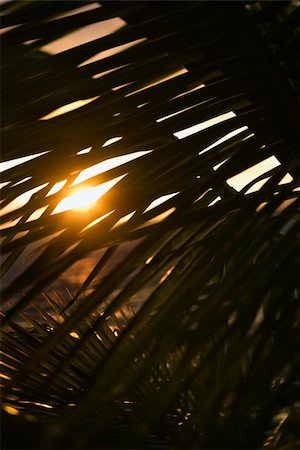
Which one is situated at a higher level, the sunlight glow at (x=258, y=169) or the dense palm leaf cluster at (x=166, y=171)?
the sunlight glow at (x=258, y=169)

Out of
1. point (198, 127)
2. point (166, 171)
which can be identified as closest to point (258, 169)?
point (198, 127)

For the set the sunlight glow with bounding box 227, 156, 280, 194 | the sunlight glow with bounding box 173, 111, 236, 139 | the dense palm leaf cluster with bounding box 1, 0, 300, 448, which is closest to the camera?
the dense palm leaf cluster with bounding box 1, 0, 300, 448

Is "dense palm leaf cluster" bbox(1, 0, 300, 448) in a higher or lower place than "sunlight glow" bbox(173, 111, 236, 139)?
lower

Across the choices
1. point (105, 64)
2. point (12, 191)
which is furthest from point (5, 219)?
point (105, 64)

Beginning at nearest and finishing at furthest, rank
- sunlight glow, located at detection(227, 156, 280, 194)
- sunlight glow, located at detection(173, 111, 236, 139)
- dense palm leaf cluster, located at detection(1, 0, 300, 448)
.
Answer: dense palm leaf cluster, located at detection(1, 0, 300, 448) → sunlight glow, located at detection(173, 111, 236, 139) → sunlight glow, located at detection(227, 156, 280, 194)

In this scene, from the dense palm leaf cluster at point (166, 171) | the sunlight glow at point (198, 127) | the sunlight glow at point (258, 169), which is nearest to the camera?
the dense palm leaf cluster at point (166, 171)

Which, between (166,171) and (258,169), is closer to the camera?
(166,171)

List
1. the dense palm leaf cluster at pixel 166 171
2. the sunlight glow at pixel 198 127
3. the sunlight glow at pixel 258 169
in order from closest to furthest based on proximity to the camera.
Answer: the dense palm leaf cluster at pixel 166 171 → the sunlight glow at pixel 198 127 → the sunlight glow at pixel 258 169

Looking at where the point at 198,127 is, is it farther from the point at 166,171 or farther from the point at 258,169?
the point at 166,171

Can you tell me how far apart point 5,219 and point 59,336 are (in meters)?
0.15

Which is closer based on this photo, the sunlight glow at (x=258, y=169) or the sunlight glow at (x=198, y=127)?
the sunlight glow at (x=198, y=127)

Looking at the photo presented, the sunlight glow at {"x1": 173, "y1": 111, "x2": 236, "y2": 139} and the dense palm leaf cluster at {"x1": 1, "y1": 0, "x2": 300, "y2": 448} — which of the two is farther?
the sunlight glow at {"x1": 173, "y1": 111, "x2": 236, "y2": 139}

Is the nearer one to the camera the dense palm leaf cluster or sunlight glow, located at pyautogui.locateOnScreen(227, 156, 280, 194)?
the dense palm leaf cluster

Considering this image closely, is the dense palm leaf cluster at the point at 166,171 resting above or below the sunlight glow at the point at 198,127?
below
